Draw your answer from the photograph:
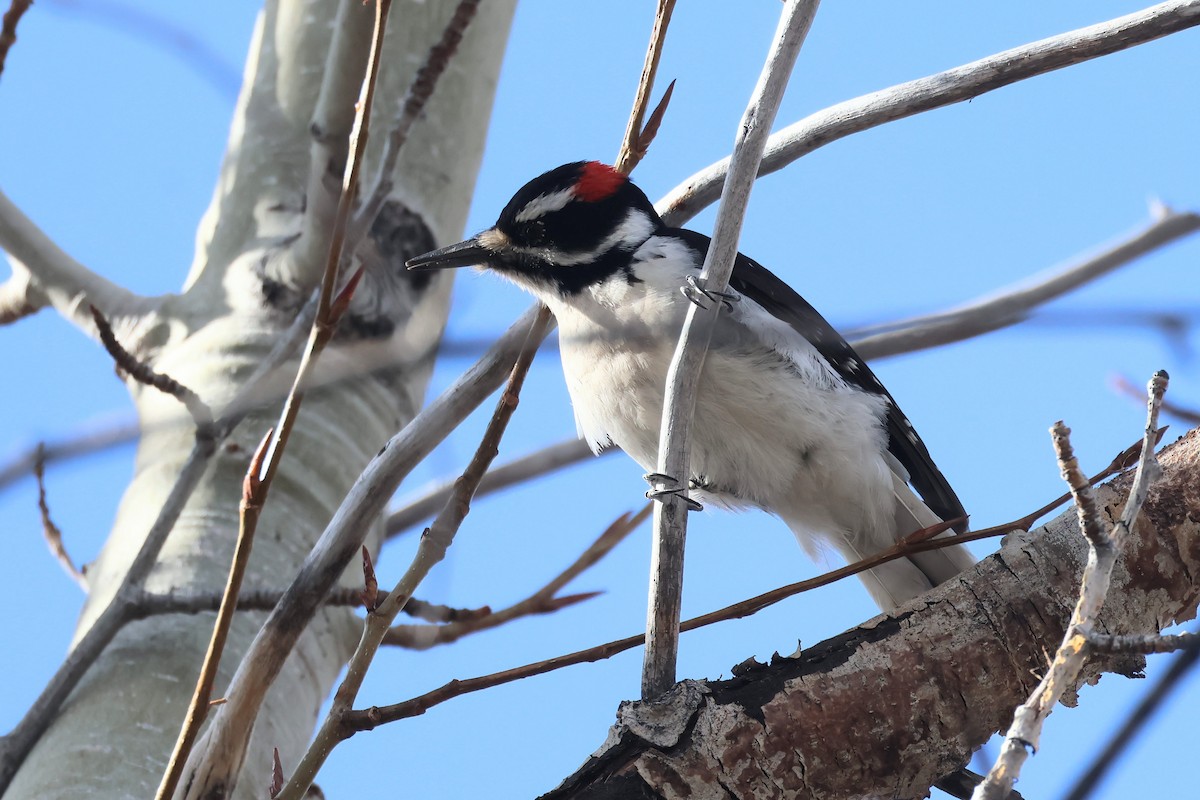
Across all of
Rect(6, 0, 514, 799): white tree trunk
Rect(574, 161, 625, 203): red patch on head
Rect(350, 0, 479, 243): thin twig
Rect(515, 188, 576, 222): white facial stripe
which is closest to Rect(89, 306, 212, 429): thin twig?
Rect(6, 0, 514, 799): white tree trunk

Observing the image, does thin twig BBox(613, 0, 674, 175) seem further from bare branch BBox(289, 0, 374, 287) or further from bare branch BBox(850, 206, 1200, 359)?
bare branch BBox(289, 0, 374, 287)

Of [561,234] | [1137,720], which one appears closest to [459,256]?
[561,234]

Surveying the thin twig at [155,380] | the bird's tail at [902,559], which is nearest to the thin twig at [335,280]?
the thin twig at [155,380]

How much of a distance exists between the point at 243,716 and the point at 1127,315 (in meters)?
1.54

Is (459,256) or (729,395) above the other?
(459,256)

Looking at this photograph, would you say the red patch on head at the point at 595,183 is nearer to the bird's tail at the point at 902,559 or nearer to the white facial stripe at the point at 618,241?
the white facial stripe at the point at 618,241

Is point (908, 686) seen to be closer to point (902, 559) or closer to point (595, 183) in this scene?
point (902, 559)

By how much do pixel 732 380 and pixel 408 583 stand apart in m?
1.31

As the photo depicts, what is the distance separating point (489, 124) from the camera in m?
4.27

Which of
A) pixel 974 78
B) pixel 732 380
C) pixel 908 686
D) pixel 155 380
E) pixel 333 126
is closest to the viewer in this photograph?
pixel 908 686

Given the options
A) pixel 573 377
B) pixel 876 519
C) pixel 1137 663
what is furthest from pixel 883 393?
pixel 1137 663

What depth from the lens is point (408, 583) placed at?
202 centimetres

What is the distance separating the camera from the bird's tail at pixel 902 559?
3.32 meters

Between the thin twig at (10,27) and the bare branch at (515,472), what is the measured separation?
5.71 ft
